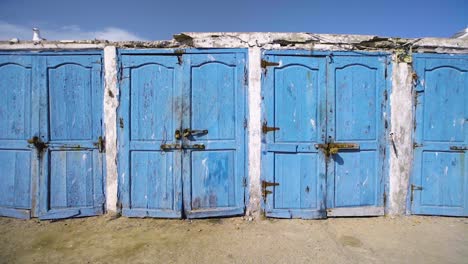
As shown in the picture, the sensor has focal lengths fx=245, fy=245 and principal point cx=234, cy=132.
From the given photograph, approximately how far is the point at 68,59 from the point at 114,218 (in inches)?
104

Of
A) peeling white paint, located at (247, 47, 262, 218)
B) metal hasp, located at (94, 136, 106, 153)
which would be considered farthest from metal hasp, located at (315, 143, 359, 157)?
metal hasp, located at (94, 136, 106, 153)

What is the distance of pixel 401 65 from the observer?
155 inches

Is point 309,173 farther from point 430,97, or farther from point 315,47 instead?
point 430,97

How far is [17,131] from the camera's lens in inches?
156

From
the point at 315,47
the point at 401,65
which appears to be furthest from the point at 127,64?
the point at 401,65

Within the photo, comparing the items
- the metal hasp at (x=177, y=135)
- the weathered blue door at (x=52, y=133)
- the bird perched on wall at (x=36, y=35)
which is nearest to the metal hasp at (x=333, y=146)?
the metal hasp at (x=177, y=135)

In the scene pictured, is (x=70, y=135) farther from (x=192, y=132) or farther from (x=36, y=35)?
(x=192, y=132)

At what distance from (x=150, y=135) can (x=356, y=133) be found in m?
3.30

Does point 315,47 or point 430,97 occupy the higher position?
point 315,47

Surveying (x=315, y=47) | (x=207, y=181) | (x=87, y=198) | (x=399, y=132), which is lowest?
(x=87, y=198)

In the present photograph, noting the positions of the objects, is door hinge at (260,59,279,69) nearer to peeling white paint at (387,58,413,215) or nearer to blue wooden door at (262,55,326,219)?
blue wooden door at (262,55,326,219)

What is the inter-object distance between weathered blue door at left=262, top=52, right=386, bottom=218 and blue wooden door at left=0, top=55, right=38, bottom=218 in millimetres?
3749

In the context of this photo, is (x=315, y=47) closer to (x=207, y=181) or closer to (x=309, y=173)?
(x=309, y=173)

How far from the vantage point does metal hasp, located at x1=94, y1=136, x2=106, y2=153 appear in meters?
3.94
